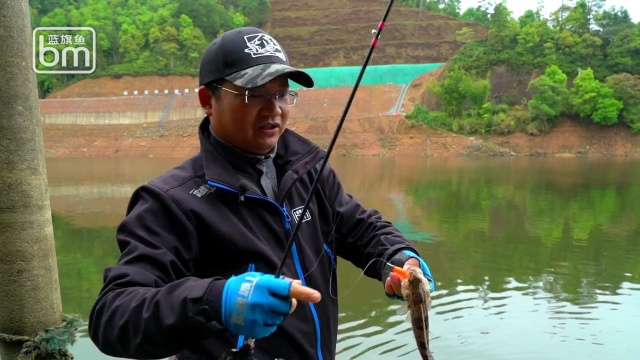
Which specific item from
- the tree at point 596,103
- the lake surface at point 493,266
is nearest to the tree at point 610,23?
the tree at point 596,103

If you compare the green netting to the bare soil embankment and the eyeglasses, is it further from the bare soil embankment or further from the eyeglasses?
the eyeglasses

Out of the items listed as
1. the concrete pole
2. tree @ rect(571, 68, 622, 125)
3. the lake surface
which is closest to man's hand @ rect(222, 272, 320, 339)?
the concrete pole

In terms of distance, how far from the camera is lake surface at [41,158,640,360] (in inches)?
274

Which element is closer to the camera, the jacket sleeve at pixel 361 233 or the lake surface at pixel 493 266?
the jacket sleeve at pixel 361 233

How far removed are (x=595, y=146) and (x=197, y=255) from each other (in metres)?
45.5

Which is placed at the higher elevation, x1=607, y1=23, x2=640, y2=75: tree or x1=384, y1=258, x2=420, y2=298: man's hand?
x1=607, y1=23, x2=640, y2=75: tree

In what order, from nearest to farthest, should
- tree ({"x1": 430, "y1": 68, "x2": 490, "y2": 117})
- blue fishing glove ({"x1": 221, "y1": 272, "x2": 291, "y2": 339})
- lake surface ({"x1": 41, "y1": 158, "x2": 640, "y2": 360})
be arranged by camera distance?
1. blue fishing glove ({"x1": 221, "y1": 272, "x2": 291, "y2": 339})
2. lake surface ({"x1": 41, "y1": 158, "x2": 640, "y2": 360})
3. tree ({"x1": 430, "y1": 68, "x2": 490, "y2": 117})

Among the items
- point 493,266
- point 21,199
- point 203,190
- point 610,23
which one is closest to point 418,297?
point 203,190

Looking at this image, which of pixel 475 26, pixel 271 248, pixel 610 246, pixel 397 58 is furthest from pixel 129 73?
pixel 271 248

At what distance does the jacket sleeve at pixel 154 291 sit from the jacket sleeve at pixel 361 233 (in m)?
0.74

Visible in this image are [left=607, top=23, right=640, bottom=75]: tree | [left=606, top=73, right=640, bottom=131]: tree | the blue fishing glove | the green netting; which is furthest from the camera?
the green netting

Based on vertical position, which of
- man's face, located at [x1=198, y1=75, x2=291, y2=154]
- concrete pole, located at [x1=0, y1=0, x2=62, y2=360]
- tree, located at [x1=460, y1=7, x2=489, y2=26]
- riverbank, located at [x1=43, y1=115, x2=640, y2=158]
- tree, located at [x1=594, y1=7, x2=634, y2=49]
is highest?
tree, located at [x1=460, y1=7, x2=489, y2=26]

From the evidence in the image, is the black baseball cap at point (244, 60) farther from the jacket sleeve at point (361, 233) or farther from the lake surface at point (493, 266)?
the lake surface at point (493, 266)

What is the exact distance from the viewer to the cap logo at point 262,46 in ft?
6.70
